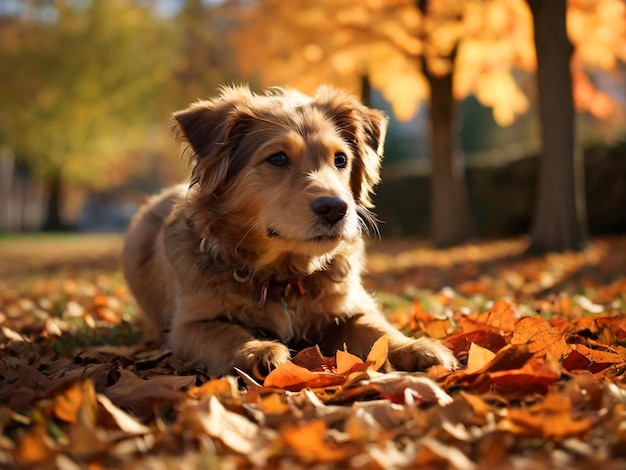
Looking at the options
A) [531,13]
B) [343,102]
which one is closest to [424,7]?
[531,13]

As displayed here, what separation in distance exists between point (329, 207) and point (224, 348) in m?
0.93

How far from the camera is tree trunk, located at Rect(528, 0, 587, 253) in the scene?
32.5 feet

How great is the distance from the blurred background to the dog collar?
1.12 m

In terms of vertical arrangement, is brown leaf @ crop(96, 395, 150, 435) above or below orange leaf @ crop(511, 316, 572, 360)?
above

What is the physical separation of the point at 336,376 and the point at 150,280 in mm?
2655

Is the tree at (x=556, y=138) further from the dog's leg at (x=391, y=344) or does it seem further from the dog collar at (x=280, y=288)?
the dog collar at (x=280, y=288)

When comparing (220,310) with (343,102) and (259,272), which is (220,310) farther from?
(343,102)

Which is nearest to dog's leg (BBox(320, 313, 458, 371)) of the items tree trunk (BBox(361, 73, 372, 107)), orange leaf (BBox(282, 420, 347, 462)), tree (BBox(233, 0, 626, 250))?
orange leaf (BBox(282, 420, 347, 462))

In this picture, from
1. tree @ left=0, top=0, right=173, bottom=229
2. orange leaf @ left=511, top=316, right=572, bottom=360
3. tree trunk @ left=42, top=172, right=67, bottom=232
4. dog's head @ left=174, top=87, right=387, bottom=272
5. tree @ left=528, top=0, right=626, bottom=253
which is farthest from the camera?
tree trunk @ left=42, top=172, right=67, bottom=232

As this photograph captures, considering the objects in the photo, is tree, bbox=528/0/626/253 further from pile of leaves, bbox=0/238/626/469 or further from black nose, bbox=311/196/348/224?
black nose, bbox=311/196/348/224

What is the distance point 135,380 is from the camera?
2.98 m

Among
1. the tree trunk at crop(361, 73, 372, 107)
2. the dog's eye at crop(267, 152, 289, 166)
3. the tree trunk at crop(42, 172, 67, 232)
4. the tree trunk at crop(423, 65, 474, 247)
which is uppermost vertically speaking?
the tree trunk at crop(361, 73, 372, 107)

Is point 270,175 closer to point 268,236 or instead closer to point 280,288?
point 268,236

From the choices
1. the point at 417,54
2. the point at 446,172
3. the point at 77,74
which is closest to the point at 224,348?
the point at 417,54
